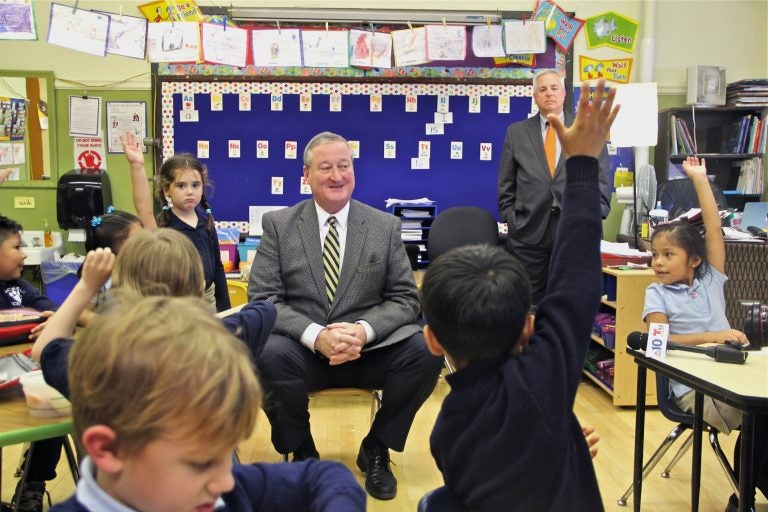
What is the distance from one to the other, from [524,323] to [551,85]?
2.66m

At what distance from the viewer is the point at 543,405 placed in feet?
3.67

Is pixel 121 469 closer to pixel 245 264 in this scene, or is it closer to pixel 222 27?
pixel 245 264

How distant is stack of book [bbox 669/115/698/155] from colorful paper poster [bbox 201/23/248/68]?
3.04m

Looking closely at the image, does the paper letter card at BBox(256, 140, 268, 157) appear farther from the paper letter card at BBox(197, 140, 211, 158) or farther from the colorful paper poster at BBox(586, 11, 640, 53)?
the colorful paper poster at BBox(586, 11, 640, 53)

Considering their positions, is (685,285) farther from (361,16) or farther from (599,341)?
(361,16)

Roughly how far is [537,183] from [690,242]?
118cm

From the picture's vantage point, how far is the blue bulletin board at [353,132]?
4.89 metres

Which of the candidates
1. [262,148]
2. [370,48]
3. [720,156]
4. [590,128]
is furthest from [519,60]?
[590,128]

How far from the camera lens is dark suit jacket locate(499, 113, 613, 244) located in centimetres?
361

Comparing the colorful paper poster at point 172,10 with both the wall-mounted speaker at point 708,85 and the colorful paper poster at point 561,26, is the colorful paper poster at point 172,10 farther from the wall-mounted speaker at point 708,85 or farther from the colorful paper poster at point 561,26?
the wall-mounted speaker at point 708,85

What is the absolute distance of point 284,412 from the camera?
2512 millimetres

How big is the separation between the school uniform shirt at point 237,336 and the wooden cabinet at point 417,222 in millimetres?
2801

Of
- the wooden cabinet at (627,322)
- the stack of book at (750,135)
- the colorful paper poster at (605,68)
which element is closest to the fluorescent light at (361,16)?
the colorful paper poster at (605,68)

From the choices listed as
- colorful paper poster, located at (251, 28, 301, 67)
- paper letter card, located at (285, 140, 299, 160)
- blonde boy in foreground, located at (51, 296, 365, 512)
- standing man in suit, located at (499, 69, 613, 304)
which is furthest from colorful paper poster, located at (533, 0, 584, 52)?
blonde boy in foreground, located at (51, 296, 365, 512)
